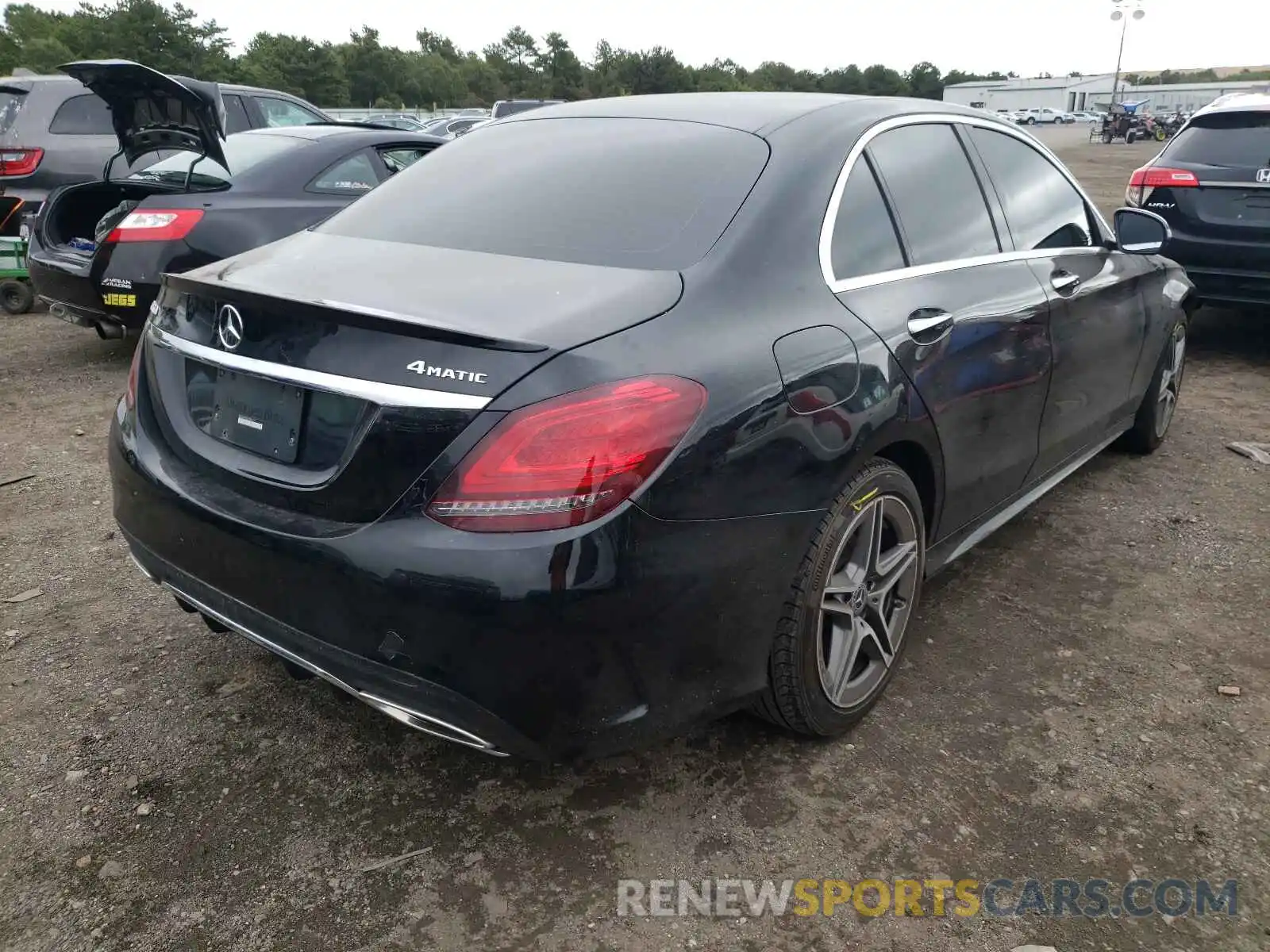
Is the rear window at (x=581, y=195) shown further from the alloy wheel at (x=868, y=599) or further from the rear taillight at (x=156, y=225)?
the rear taillight at (x=156, y=225)

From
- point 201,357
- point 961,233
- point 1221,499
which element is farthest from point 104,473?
point 1221,499

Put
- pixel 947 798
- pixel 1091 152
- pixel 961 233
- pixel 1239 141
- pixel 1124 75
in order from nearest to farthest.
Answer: pixel 947 798 < pixel 961 233 < pixel 1239 141 < pixel 1091 152 < pixel 1124 75

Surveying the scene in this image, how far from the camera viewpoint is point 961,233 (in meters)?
2.88

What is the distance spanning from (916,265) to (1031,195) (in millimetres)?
1067

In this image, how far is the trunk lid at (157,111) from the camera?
16.8 ft

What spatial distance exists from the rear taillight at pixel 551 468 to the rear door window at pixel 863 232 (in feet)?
2.85

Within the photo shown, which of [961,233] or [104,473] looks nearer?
[961,233]

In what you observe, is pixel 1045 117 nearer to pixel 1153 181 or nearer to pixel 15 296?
pixel 1153 181

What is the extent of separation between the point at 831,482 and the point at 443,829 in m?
1.19

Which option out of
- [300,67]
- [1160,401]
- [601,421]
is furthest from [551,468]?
[300,67]

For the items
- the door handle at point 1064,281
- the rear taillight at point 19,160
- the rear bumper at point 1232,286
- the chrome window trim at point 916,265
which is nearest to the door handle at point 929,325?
the chrome window trim at point 916,265

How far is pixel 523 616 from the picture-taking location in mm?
1731

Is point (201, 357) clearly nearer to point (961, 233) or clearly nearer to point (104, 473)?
point (961, 233)

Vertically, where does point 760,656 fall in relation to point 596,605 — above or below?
below
